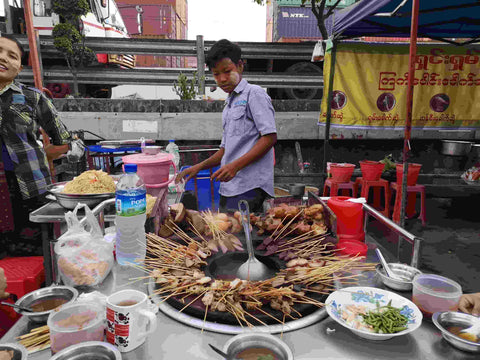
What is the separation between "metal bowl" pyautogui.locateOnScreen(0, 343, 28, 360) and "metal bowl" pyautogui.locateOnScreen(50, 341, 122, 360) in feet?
0.37

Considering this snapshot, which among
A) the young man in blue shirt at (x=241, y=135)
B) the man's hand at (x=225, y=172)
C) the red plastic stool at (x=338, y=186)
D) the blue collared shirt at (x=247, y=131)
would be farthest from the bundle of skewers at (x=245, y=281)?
the red plastic stool at (x=338, y=186)

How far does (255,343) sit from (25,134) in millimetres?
2977

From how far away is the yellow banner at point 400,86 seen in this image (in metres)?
6.38

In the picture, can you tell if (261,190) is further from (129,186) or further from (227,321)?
(227,321)

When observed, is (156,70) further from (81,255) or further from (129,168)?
(81,255)

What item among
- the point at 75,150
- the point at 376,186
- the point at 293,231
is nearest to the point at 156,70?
the point at 75,150

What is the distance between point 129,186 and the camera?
178 cm

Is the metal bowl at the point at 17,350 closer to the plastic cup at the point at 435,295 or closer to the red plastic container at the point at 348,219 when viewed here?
the plastic cup at the point at 435,295

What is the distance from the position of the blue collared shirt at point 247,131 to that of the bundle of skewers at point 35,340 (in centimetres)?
232

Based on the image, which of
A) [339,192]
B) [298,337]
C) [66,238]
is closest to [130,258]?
[66,238]

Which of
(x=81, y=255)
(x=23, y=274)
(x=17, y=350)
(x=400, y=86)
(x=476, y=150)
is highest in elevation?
(x=400, y=86)

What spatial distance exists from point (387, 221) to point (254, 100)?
5.65 ft

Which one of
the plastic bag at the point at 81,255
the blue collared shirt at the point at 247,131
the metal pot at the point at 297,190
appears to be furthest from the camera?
the metal pot at the point at 297,190

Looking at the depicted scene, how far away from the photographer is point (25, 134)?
3008 mm
